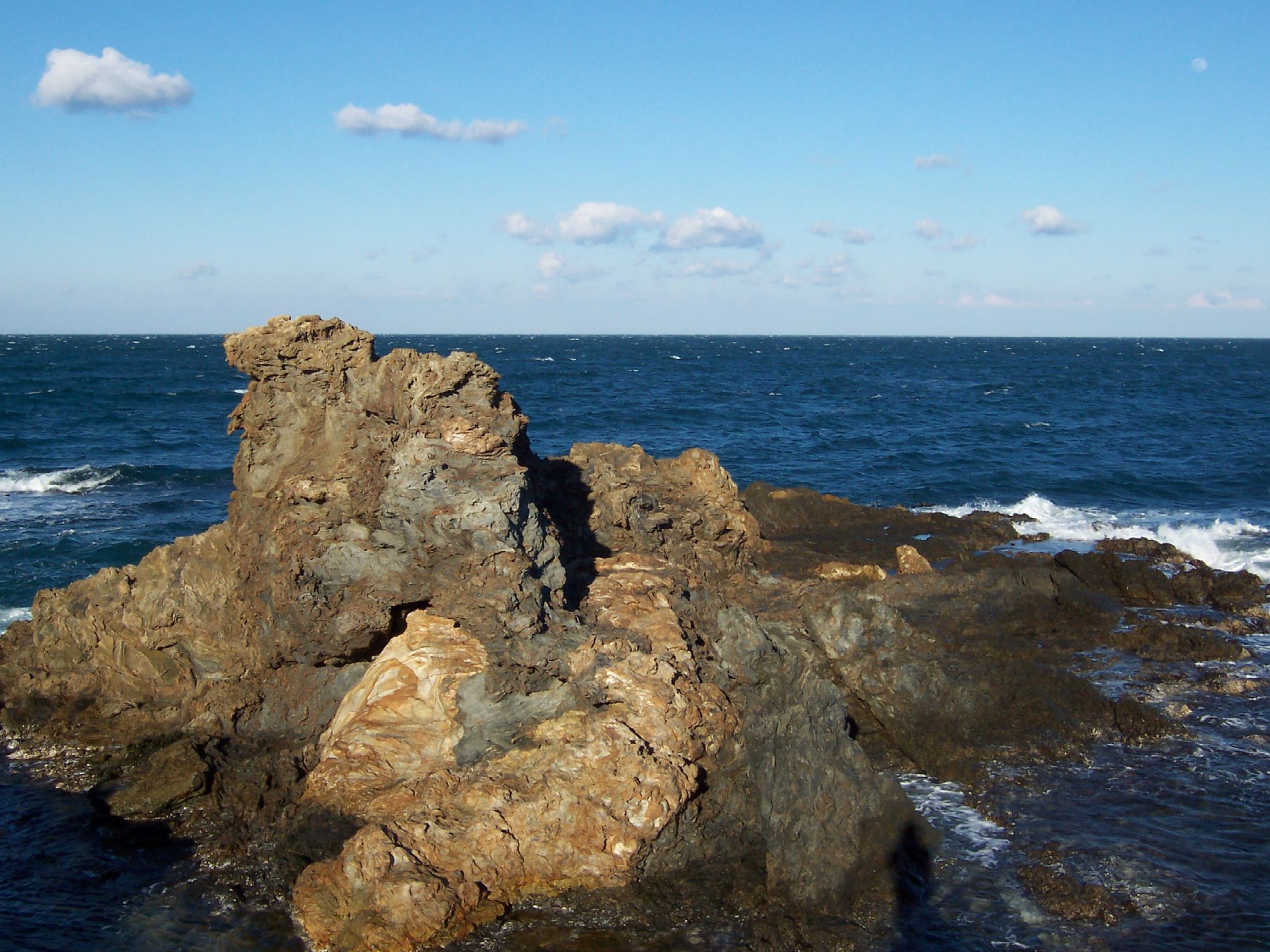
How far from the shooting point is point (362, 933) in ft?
25.1

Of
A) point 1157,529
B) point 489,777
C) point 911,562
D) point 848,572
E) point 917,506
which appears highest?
point 911,562

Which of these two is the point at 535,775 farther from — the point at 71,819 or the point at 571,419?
the point at 571,419

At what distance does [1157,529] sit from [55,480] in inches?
1227

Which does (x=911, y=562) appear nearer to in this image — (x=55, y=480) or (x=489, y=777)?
(x=489, y=777)

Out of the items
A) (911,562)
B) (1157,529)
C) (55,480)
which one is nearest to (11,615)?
(55,480)

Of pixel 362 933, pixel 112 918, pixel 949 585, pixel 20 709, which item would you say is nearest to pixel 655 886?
pixel 362 933

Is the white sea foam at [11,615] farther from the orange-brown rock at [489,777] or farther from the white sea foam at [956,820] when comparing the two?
the white sea foam at [956,820]

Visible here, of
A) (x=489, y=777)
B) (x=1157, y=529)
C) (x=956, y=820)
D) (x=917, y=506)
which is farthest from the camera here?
(x=917, y=506)

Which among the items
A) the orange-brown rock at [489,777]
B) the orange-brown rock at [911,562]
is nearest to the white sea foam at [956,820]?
the orange-brown rock at [489,777]

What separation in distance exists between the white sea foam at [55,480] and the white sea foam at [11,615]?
1187cm

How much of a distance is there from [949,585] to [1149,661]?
2.92 metres

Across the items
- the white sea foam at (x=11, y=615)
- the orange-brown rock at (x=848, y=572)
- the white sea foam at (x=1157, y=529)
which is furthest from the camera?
the white sea foam at (x=1157, y=529)

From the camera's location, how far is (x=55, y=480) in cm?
2877

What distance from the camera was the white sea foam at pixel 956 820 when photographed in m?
8.98
